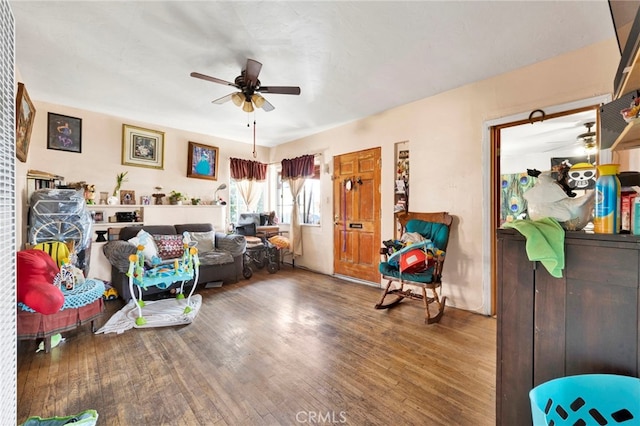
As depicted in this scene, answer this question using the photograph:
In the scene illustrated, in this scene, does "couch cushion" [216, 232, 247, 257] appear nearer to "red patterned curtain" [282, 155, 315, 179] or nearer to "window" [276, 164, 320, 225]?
"window" [276, 164, 320, 225]

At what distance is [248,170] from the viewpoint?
521 centimetres

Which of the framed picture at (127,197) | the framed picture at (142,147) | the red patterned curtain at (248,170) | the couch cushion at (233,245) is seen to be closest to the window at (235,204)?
the red patterned curtain at (248,170)

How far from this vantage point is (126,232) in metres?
3.56

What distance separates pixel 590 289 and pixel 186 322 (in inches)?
117

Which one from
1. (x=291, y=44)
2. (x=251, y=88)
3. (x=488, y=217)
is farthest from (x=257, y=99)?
(x=488, y=217)

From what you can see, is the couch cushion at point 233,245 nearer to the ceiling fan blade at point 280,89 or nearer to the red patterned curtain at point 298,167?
the red patterned curtain at point 298,167

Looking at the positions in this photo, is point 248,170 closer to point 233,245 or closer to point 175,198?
point 175,198

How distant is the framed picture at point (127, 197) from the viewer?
385cm

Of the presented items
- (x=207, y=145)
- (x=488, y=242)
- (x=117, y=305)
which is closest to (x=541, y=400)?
(x=488, y=242)

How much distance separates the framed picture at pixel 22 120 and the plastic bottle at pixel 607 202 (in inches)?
164

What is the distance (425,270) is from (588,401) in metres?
1.88

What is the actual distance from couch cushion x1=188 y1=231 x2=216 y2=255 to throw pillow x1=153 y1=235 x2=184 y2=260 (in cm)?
→ 22

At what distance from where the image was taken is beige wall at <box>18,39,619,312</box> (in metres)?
2.30

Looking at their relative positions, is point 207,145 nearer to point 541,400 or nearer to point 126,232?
point 126,232
